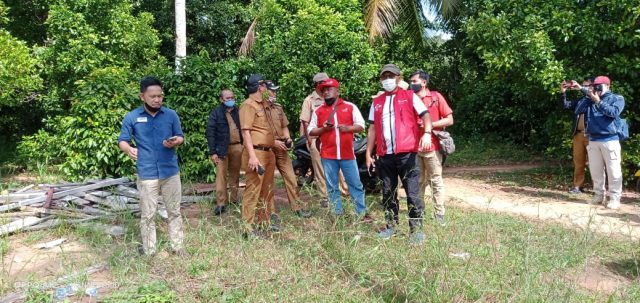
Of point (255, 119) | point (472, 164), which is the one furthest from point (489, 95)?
point (255, 119)

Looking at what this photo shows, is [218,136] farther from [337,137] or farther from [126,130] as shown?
[126,130]

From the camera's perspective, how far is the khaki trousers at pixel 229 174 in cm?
664

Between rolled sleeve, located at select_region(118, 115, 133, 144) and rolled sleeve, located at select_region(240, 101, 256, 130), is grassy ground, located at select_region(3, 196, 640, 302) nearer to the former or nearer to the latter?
rolled sleeve, located at select_region(118, 115, 133, 144)

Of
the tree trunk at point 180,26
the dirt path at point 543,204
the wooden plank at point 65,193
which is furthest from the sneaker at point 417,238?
the tree trunk at point 180,26

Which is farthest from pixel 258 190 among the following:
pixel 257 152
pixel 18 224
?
pixel 18 224

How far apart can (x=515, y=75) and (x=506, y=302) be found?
21.9 ft

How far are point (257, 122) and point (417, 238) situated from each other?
7.31 feet

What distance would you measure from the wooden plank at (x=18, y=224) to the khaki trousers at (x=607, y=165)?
698 cm

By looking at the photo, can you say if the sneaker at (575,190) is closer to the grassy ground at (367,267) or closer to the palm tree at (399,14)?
the grassy ground at (367,267)

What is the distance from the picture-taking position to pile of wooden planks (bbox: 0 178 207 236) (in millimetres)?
5734

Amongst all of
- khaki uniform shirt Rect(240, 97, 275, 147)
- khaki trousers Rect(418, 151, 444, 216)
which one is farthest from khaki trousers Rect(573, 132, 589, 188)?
khaki uniform shirt Rect(240, 97, 275, 147)

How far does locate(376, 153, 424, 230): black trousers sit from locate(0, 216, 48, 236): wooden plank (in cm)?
391

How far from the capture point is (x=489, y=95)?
664 inches

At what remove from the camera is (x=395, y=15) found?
13.0m
